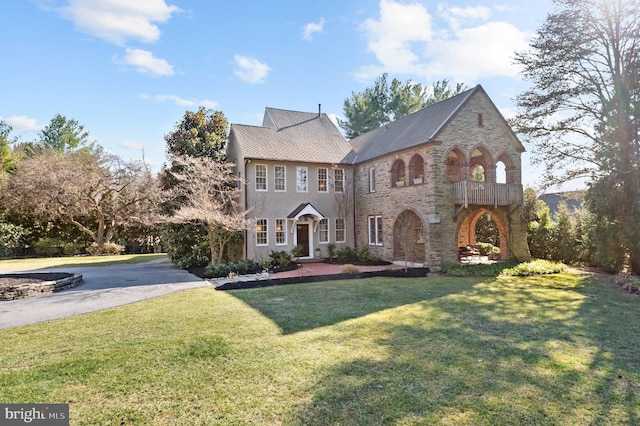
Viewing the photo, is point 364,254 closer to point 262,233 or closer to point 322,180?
point 322,180

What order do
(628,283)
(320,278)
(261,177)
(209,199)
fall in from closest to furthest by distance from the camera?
(628,283) → (320,278) → (209,199) → (261,177)

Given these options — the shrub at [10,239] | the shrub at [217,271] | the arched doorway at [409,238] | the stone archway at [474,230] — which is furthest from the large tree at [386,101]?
the shrub at [10,239]

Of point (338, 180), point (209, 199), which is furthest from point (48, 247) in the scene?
point (338, 180)

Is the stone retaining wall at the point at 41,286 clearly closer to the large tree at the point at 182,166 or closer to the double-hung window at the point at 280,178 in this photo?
the large tree at the point at 182,166

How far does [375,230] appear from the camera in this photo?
21266mm

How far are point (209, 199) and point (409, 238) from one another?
1094 cm

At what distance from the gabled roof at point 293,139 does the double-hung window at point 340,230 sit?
374 centimetres

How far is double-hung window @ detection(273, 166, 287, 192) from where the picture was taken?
2045 centimetres

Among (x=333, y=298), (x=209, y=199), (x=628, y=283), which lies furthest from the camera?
(x=209, y=199)

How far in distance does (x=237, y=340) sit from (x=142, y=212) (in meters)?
27.6

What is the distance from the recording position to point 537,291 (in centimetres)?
1263

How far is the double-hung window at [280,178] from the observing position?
20.5m

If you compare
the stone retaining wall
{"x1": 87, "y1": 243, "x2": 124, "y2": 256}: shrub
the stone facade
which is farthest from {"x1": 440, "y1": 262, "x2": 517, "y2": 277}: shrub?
{"x1": 87, "y1": 243, "x2": 124, "y2": 256}: shrub

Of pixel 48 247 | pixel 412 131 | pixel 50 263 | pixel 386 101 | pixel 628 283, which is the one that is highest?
pixel 386 101
